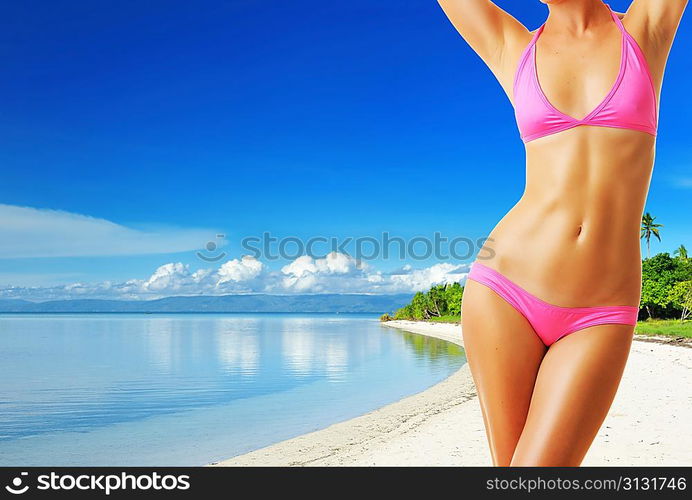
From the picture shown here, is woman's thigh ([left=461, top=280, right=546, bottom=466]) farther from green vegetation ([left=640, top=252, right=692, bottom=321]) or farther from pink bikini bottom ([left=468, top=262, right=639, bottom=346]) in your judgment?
green vegetation ([left=640, top=252, right=692, bottom=321])

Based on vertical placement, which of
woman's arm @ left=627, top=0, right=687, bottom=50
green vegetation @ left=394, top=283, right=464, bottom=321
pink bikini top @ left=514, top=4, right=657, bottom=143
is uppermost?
woman's arm @ left=627, top=0, right=687, bottom=50

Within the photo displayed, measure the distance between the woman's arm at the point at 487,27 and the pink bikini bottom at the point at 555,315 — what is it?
86cm

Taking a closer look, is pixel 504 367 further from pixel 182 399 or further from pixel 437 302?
pixel 437 302

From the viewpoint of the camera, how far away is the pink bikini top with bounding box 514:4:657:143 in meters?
1.92

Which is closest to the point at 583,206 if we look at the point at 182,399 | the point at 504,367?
the point at 504,367

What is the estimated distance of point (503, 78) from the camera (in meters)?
2.28

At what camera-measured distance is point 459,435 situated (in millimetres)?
10297

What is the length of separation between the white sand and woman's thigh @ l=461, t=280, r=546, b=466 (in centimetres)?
614

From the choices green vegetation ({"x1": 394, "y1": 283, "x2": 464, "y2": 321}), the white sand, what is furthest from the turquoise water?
green vegetation ({"x1": 394, "y1": 283, "x2": 464, "y2": 321})
